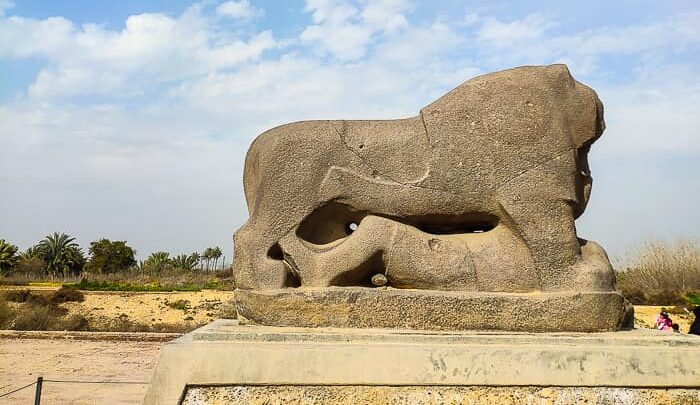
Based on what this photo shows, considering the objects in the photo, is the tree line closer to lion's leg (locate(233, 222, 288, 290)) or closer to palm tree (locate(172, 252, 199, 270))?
palm tree (locate(172, 252, 199, 270))

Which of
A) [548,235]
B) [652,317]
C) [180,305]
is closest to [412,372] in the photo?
[548,235]

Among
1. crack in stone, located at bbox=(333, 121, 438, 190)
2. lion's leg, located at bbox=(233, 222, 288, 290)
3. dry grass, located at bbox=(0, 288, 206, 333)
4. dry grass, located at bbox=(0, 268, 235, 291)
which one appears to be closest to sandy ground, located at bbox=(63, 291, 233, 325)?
dry grass, located at bbox=(0, 288, 206, 333)

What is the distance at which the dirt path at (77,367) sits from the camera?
830cm

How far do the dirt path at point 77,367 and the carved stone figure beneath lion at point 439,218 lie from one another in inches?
180

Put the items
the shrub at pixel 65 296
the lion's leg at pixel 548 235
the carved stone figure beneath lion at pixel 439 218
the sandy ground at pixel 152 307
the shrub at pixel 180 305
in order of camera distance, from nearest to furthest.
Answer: the carved stone figure beneath lion at pixel 439 218, the lion's leg at pixel 548 235, the sandy ground at pixel 152 307, the shrub at pixel 180 305, the shrub at pixel 65 296

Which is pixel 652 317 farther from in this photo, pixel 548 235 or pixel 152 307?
pixel 152 307

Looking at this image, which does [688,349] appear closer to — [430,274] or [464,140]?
[430,274]

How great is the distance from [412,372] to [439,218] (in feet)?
4.19

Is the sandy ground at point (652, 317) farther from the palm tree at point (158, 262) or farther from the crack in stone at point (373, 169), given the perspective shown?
the palm tree at point (158, 262)

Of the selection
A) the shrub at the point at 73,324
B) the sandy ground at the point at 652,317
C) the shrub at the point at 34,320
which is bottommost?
the sandy ground at the point at 652,317

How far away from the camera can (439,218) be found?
14.9 ft

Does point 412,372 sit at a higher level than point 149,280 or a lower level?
higher

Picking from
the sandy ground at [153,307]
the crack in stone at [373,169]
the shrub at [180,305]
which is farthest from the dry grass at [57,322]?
the crack in stone at [373,169]

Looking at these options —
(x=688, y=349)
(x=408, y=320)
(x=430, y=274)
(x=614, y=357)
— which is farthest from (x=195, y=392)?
(x=688, y=349)
